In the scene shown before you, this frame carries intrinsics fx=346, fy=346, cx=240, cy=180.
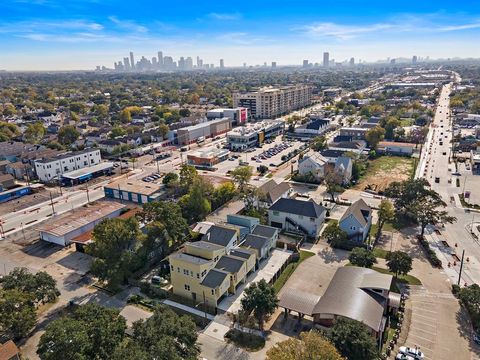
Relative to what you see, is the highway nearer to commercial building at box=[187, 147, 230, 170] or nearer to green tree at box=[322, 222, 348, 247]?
green tree at box=[322, 222, 348, 247]

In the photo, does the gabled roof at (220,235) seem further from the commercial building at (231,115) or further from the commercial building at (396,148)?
the commercial building at (231,115)

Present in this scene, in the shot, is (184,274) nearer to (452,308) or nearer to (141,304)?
(141,304)

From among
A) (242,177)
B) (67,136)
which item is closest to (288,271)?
(242,177)

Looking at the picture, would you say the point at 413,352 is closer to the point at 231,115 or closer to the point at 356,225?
the point at 356,225

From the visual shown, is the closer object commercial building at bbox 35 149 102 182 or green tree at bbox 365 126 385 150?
commercial building at bbox 35 149 102 182

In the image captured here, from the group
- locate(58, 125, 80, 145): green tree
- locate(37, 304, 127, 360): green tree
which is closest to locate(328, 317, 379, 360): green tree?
locate(37, 304, 127, 360): green tree

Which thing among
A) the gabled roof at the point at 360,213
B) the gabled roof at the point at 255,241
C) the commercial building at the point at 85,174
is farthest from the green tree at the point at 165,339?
the commercial building at the point at 85,174
